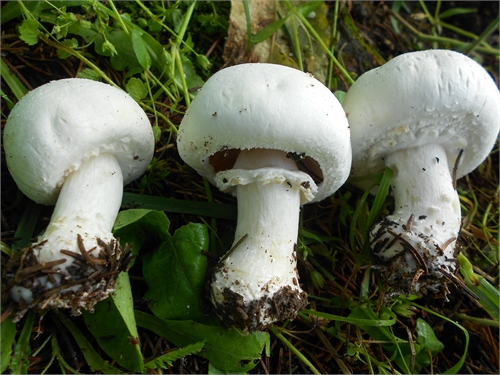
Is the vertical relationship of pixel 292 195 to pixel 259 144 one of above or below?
below

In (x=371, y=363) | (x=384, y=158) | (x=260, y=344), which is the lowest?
(x=371, y=363)

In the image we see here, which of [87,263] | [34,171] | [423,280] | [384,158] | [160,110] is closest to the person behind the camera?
[87,263]

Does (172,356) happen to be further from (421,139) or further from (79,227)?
(421,139)

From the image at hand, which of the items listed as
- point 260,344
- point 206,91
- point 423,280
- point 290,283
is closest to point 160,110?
point 206,91

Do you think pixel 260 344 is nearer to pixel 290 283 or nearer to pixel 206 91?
pixel 290 283

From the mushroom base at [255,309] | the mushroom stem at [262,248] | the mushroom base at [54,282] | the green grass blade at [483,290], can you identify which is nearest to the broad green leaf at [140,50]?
the mushroom stem at [262,248]

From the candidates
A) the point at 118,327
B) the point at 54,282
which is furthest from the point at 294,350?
the point at 54,282
